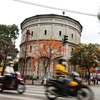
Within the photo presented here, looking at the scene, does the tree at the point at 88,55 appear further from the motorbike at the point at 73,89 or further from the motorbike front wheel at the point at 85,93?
the motorbike front wheel at the point at 85,93

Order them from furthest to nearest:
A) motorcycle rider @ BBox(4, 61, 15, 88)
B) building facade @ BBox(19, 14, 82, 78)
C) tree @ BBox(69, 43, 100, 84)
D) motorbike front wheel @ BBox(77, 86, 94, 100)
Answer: building facade @ BBox(19, 14, 82, 78), tree @ BBox(69, 43, 100, 84), motorcycle rider @ BBox(4, 61, 15, 88), motorbike front wheel @ BBox(77, 86, 94, 100)

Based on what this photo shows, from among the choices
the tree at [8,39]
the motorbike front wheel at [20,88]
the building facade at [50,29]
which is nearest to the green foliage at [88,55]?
the building facade at [50,29]

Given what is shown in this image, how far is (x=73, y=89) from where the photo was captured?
775cm

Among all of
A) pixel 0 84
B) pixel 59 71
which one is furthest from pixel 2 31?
pixel 59 71

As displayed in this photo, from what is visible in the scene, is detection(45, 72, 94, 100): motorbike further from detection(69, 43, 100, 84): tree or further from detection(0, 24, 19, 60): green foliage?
detection(0, 24, 19, 60): green foliage

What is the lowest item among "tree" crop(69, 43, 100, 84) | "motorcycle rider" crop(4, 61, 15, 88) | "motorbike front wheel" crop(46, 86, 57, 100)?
"motorbike front wheel" crop(46, 86, 57, 100)

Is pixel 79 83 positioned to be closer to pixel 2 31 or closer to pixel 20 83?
pixel 20 83

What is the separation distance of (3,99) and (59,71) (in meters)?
2.30

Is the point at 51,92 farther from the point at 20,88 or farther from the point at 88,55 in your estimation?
the point at 88,55

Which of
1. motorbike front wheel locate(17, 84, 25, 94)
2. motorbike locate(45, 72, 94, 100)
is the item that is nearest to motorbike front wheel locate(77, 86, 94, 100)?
motorbike locate(45, 72, 94, 100)

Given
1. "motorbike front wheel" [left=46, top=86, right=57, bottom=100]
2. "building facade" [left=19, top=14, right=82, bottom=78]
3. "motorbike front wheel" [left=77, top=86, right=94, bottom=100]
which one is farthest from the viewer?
"building facade" [left=19, top=14, right=82, bottom=78]

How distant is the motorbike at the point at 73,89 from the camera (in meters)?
7.55

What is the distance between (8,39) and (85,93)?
43152 millimetres

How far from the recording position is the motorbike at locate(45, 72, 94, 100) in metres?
7.55
